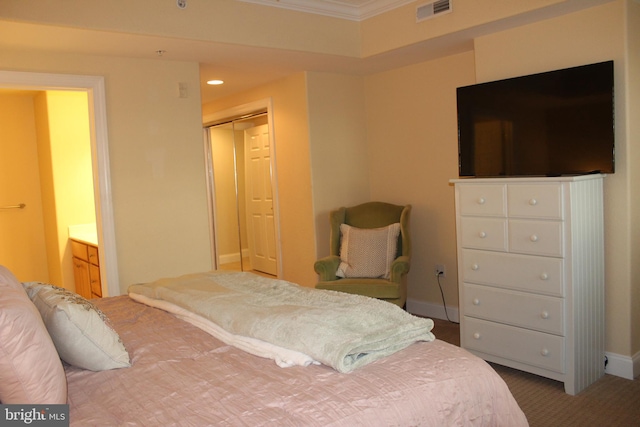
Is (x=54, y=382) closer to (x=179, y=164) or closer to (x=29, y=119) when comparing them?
(x=179, y=164)

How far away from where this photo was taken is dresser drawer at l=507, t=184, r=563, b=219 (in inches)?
124

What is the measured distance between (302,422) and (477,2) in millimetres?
3148

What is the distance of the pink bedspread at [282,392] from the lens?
1544mm

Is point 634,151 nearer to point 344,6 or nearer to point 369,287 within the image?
point 369,287

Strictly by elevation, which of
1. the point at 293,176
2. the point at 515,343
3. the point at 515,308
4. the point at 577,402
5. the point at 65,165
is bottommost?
the point at 577,402

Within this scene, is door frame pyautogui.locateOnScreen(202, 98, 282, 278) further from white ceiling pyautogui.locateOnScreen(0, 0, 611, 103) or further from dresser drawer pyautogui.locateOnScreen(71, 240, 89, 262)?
dresser drawer pyautogui.locateOnScreen(71, 240, 89, 262)

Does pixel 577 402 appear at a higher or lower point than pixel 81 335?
lower

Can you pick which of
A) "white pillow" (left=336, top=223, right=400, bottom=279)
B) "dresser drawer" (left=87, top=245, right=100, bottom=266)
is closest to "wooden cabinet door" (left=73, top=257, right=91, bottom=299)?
"dresser drawer" (left=87, top=245, right=100, bottom=266)

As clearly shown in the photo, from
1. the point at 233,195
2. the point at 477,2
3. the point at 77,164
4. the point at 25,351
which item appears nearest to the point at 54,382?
the point at 25,351

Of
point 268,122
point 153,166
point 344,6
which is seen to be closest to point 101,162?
point 153,166

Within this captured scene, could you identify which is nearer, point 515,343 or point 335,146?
point 515,343

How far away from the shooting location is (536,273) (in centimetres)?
329

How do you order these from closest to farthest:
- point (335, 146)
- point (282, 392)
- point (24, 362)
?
point (24, 362) < point (282, 392) < point (335, 146)

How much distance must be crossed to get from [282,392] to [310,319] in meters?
0.38
